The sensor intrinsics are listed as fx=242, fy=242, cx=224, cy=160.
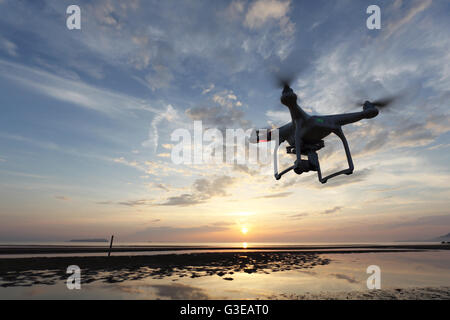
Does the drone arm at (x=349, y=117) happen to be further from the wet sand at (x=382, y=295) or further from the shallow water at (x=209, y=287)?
the shallow water at (x=209, y=287)

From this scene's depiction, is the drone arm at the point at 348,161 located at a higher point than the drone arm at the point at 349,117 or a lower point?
lower

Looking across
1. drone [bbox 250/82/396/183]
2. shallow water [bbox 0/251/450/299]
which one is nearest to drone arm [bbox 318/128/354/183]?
drone [bbox 250/82/396/183]

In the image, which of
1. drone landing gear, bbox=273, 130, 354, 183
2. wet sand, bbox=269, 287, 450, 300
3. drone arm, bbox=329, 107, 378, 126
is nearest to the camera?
drone landing gear, bbox=273, 130, 354, 183

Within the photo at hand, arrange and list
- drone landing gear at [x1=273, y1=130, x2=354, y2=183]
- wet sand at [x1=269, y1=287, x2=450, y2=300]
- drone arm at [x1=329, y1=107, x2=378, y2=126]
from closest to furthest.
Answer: drone landing gear at [x1=273, y1=130, x2=354, y2=183] < wet sand at [x1=269, y1=287, x2=450, y2=300] < drone arm at [x1=329, y1=107, x2=378, y2=126]

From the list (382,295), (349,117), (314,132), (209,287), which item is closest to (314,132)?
(314,132)

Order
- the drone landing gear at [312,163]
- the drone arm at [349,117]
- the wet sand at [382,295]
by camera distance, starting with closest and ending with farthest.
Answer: the drone landing gear at [312,163], the wet sand at [382,295], the drone arm at [349,117]

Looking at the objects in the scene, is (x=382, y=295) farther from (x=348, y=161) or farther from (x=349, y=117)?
(x=349, y=117)

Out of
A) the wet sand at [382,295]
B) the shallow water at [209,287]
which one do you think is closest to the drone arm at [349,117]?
the wet sand at [382,295]

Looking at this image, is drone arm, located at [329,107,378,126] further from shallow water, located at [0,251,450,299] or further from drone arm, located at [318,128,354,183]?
shallow water, located at [0,251,450,299]

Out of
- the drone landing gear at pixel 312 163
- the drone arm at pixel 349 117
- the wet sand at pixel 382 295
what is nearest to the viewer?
the drone landing gear at pixel 312 163
